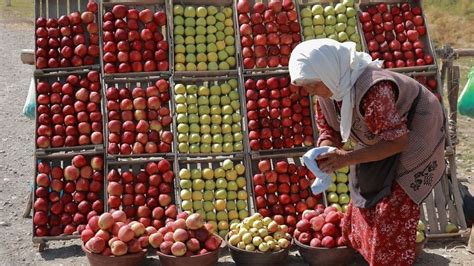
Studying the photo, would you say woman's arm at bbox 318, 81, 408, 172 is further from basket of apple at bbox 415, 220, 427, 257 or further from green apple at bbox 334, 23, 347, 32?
green apple at bbox 334, 23, 347, 32

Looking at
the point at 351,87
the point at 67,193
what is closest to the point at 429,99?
the point at 351,87

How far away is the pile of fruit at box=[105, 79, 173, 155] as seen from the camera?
6125 millimetres

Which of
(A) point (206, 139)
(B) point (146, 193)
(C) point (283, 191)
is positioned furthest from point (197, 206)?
(C) point (283, 191)

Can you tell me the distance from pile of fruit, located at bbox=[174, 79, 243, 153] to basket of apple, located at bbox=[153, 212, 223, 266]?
3.05 feet

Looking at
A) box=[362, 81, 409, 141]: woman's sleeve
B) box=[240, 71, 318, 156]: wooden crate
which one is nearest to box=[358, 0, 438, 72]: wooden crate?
box=[240, 71, 318, 156]: wooden crate

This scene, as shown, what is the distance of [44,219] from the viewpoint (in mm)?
6023

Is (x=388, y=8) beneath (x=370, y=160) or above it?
above

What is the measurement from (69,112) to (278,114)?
1.83 m

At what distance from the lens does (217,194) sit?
6066 mm

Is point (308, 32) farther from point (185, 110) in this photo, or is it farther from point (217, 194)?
point (217, 194)

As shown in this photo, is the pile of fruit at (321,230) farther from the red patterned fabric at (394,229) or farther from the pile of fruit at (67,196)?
the pile of fruit at (67,196)

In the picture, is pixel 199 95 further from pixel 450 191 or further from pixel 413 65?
pixel 450 191

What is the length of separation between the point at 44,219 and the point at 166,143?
1.22 m

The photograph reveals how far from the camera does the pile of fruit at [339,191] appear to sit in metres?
6.13
